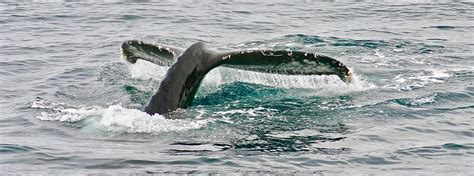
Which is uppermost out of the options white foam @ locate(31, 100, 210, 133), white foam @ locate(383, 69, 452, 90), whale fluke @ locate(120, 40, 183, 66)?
whale fluke @ locate(120, 40, 183, 66)

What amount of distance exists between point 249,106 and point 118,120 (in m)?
2.25

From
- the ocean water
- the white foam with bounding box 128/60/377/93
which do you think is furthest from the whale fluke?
the ocean water

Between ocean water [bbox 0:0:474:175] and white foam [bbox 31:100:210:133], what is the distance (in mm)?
20

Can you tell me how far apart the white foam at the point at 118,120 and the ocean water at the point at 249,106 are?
0.8 inches

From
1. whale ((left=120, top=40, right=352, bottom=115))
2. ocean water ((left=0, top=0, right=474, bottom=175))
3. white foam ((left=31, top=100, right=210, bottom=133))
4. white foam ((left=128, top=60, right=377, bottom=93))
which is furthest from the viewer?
white foam ((left=128, top=60, right=377, bottom=93))

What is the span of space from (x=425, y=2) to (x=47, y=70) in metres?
13.9

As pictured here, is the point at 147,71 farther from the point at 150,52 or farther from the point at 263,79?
the point at 263,79

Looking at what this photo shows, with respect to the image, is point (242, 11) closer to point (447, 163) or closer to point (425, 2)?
point (425, 2)

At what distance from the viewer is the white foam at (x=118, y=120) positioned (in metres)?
11.8

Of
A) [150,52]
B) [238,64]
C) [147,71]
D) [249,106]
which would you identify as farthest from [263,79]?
[238,64]

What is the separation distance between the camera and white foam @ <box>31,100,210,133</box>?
11.8 m

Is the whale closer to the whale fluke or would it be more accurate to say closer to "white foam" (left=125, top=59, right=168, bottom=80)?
the whale fluke

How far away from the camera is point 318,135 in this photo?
465 inches

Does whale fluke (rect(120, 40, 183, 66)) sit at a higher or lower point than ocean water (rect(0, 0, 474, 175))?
higher
